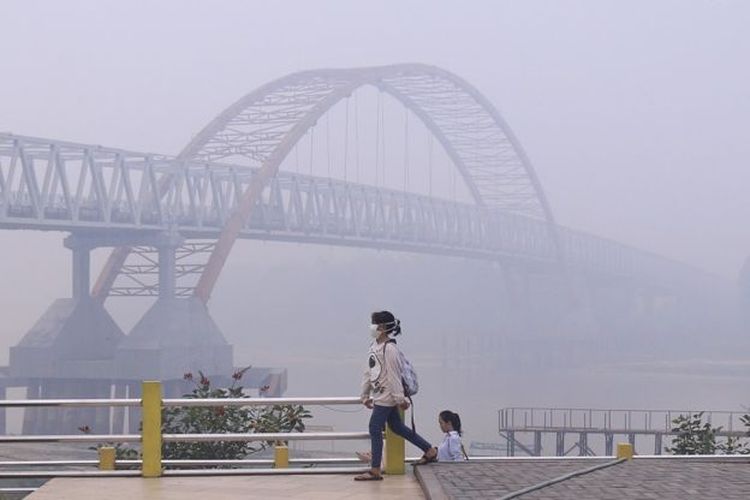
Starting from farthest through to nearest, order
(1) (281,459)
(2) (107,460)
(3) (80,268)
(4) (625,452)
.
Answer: (3) (80,268) < (4) (625,452) < (1) (281,459) < (2) (107,460)

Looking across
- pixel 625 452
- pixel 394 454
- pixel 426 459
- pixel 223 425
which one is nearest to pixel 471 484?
pixel 394 454

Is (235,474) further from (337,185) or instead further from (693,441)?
(337,185)

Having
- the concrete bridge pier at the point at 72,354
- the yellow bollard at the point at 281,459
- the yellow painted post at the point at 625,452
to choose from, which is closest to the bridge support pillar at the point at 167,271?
the concrete bridge pier at the point at 72,354

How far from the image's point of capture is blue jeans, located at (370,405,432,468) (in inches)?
484

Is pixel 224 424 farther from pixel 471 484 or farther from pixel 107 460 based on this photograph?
pixel 471 484

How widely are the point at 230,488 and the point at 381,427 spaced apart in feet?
4.94

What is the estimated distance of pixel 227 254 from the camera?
85.6m

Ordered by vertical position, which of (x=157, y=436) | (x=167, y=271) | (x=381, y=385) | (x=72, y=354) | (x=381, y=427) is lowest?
(x=72, y=354)

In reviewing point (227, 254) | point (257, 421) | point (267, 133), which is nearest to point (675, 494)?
point (257, 421)

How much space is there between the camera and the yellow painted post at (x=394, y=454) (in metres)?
12.8

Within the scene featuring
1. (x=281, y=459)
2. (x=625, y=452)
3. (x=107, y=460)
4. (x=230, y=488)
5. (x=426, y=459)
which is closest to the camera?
(x=230, y=488)

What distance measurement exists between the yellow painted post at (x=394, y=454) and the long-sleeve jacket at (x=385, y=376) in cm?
53

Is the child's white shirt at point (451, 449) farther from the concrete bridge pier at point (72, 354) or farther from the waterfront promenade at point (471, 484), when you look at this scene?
the concrete bridge pier at point (72, 354)

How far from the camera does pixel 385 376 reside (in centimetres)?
1235
